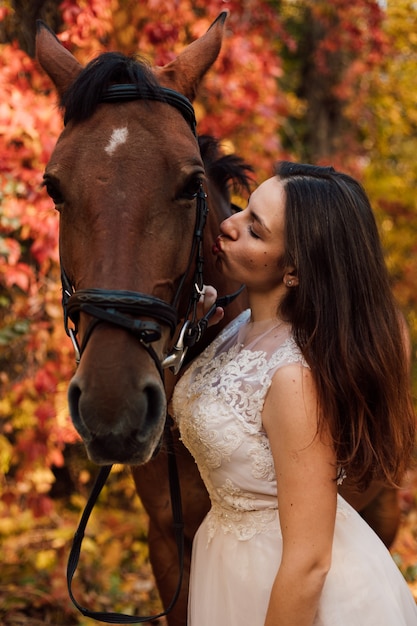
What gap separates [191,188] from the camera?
7.36 ft

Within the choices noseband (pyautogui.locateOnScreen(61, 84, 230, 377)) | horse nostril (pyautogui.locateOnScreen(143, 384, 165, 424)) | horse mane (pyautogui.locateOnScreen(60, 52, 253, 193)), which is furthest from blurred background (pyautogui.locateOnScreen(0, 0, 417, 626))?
horse nostril (pyautogui.locateOnScreen(143, 384, 165, 424))

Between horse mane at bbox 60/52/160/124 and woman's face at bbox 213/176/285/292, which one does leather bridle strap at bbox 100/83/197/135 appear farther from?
woman's face at bbox 213/176/285/292

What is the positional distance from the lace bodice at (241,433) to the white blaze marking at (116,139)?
716mm

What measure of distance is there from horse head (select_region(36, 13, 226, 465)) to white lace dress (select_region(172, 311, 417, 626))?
23 cm

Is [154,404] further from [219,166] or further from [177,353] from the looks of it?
[219,166]

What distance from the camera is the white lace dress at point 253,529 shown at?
1.98m

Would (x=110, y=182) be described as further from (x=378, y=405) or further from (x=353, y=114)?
(x=353, y=114)

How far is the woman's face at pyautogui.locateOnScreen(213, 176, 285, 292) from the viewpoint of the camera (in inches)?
83.7

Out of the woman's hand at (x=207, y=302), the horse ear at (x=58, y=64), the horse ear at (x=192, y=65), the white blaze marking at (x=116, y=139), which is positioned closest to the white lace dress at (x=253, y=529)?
the woman's hand at (x=207, y=302)

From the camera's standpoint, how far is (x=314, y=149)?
33.3 feet

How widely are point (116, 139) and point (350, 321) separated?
2.95ft

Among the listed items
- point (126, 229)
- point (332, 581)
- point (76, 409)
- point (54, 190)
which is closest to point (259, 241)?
point (126, 229)

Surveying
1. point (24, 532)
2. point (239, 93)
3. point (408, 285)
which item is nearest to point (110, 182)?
point (239, 93)

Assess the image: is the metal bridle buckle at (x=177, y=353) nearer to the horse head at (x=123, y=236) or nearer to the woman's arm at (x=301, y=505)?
the horse head at (x=123, y=236)
